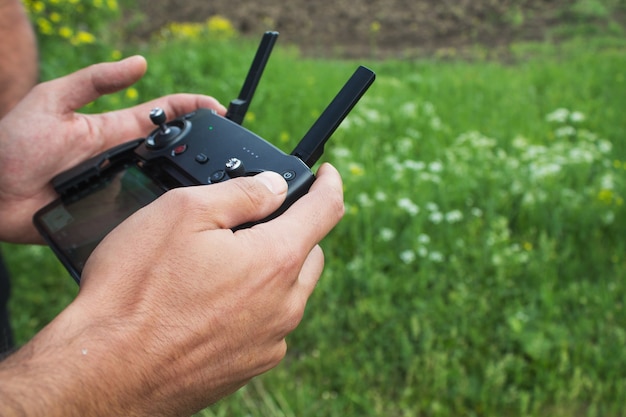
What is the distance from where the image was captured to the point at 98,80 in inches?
48.5

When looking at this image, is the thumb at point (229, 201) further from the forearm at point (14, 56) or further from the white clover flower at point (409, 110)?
the white clover flower at point (409, 110)

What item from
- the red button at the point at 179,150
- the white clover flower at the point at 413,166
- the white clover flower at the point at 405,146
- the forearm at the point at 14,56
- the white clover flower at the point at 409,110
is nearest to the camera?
the red button at the point at 179,150

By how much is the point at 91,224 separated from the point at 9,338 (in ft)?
1.94

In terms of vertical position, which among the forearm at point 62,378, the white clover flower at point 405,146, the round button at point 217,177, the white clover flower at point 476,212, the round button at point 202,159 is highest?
the round button at point 217,177

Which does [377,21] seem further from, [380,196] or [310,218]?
[310,218]

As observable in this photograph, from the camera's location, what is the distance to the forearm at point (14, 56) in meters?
1.52

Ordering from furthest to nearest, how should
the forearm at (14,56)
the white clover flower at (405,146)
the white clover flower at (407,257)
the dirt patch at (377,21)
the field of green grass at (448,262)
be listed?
the dirt patch at (377,21), the white clover flower at (405,146), the white clover flower at (407,257), the field of green grass at (448,262), the forearm at (14,56)

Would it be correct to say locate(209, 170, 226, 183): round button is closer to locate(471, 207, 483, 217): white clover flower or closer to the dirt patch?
locate(471, 207, 483, 217): white clover flower

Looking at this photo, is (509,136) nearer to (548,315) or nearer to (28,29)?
(548,315)

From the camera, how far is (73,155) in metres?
1.33

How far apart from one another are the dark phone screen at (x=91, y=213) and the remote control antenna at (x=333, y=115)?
0.26 meters

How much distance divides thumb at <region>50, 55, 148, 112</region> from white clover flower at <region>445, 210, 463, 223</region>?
4.58 feet

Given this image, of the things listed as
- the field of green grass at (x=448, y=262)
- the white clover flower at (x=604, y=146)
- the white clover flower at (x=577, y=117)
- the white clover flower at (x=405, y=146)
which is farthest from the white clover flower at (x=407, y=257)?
the white clover flower at (x=577, y=117)

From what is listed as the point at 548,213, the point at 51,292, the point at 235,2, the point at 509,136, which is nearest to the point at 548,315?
the point at 548,213
